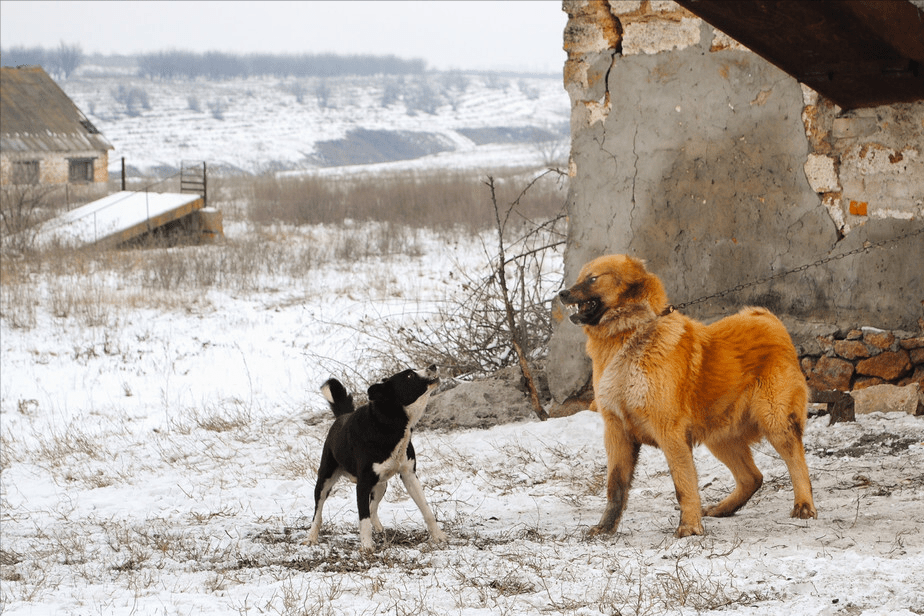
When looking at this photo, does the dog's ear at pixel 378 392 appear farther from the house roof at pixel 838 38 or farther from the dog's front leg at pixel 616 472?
the house roof at pixel 838 38

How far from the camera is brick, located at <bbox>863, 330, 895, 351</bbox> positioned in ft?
19.9

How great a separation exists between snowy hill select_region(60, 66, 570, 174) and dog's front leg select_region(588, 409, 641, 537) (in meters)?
60.3

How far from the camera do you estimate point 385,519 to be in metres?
A: 5.39

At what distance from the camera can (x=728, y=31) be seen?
462cm

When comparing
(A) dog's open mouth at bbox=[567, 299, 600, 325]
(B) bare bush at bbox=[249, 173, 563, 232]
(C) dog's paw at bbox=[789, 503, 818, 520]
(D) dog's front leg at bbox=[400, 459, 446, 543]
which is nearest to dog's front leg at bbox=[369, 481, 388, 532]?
(D) dog's front leg at bbox=[400, 459, 446, 543]

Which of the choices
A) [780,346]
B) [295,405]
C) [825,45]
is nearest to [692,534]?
[780,346]

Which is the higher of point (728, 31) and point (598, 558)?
point (728, 31)

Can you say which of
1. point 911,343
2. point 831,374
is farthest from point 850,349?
point 911,343

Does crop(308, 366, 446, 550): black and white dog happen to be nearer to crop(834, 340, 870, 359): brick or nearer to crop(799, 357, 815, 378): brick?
crop(799, 357, 815, 378): brick

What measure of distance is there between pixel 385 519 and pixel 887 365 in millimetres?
3626

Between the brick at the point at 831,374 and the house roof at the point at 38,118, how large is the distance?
119 ft

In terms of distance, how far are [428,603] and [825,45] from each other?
140 inches

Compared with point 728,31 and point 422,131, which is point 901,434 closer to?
point 728,31

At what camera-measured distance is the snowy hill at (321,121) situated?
266ft
